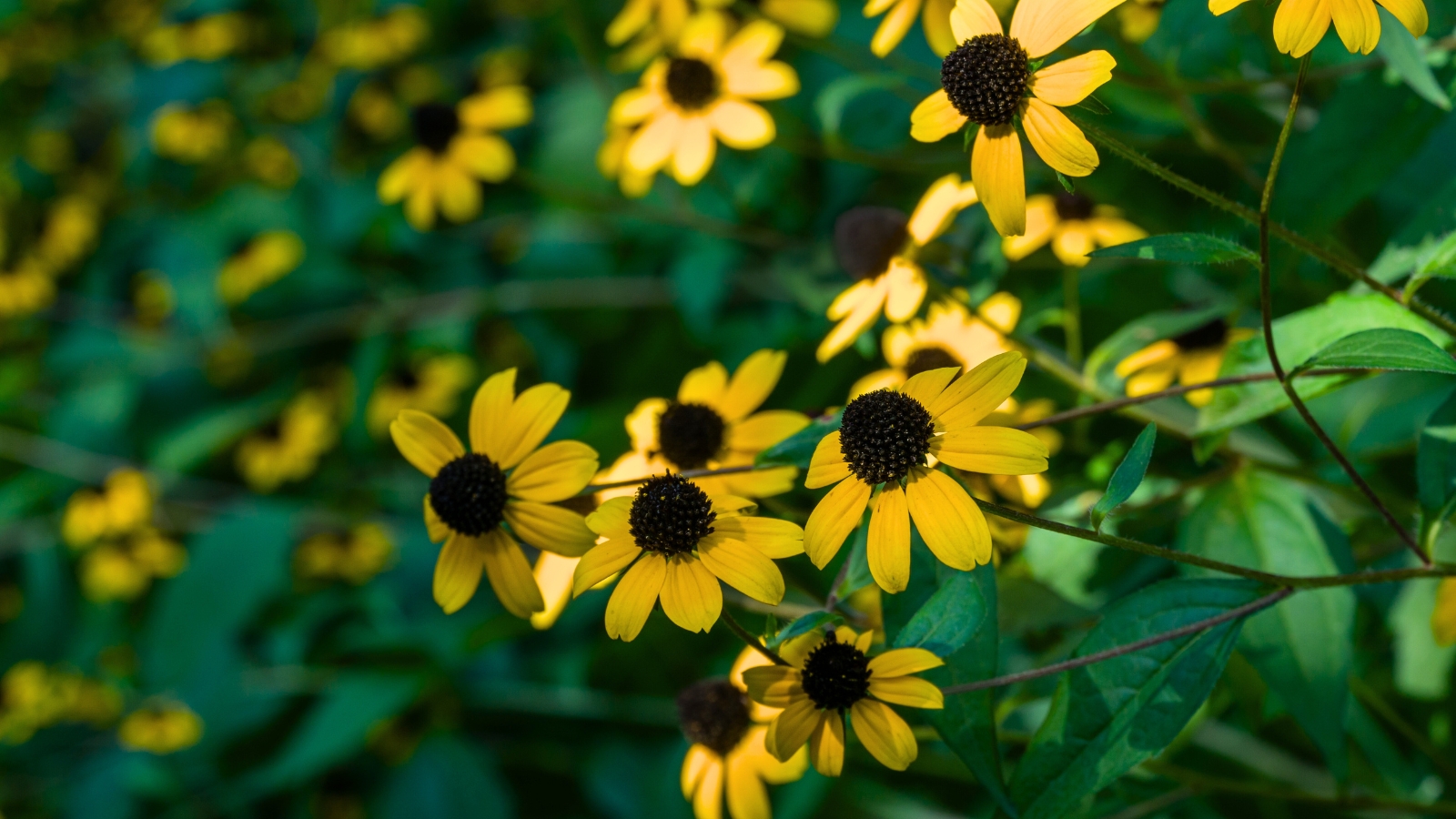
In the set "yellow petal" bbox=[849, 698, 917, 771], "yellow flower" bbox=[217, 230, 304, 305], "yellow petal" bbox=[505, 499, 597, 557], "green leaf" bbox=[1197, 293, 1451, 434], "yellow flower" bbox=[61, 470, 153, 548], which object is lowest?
"yellow petal" bbox=[849, 698, 917, 771]

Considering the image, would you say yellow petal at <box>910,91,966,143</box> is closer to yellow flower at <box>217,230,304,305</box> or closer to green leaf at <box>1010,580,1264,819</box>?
green leaf at <box>1010,580,1264,819</box>

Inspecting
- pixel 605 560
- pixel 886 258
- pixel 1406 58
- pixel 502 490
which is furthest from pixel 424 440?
pixel 1406 58

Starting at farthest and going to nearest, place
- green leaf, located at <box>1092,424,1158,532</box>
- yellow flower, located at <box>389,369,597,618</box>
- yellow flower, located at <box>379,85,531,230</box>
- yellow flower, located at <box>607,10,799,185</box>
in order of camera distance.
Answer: yellow flower, located at <box>379,85,531,230</box>
yellow flower, located at <box>607,10,799,185</box>
yellow flower, located at <box>389,369,597,618</box>
green leaf, located at <box>1092,424,1158,532</box>

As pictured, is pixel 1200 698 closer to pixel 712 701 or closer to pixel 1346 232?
pixel 712 701

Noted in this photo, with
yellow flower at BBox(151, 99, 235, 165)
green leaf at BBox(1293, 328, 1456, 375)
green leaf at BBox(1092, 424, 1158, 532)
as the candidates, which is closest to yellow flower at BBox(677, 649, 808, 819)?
green leaf at BBox(1092, 424, 1158, 532)

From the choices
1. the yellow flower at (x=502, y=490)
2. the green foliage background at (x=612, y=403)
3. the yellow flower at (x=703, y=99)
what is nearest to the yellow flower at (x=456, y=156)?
the green foliage background at (x=612, y=403)

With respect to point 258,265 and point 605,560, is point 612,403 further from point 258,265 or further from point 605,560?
point 258,265
